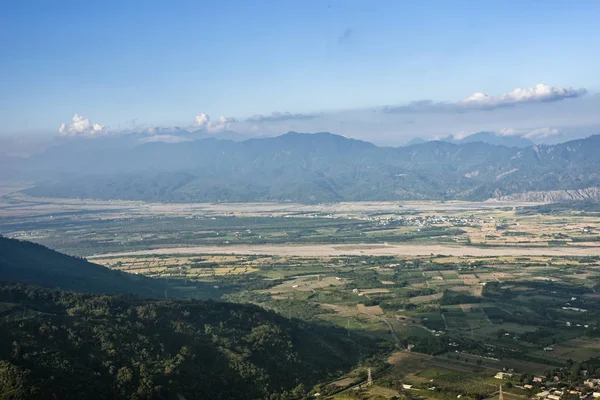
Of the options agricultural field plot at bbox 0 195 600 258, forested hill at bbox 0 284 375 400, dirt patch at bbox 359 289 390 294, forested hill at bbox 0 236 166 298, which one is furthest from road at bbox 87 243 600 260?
forested hill at bbox 0 284 375 400

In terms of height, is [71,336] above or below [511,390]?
above

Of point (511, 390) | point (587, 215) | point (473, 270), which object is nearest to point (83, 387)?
point (511, 390)

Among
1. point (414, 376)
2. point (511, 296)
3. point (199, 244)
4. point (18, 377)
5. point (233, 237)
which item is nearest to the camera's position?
point (18, 377)

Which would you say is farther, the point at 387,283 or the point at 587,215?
the point at 587,215

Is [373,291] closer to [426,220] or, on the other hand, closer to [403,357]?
[403,357]

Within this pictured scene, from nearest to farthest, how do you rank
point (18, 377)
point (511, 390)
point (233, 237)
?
point (18, 377), point (511, 390), point (233, 237)

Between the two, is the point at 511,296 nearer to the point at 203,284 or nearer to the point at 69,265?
the point at 203,284

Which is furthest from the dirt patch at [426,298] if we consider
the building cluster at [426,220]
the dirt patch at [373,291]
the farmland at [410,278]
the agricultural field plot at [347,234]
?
the building cluster at [426,220]
